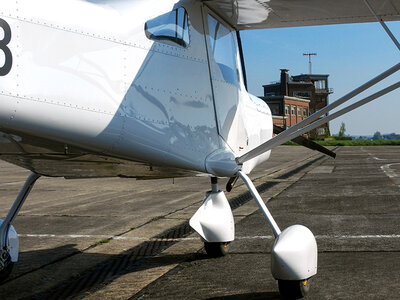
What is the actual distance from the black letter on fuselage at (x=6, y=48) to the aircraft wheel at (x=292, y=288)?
9.12 ft

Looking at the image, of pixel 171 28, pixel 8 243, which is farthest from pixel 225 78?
pixel 8 243

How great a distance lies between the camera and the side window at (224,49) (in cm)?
522

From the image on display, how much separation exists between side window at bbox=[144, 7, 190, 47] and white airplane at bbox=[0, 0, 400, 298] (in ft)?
0.04

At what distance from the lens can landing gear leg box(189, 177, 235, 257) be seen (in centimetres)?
590

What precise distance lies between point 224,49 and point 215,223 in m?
1.97

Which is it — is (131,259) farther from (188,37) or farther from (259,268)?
(188,37)

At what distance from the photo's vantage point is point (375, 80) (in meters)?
4.55

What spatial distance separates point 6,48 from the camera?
312cm

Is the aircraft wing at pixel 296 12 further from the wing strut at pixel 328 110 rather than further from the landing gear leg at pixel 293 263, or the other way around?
the landing gear leg at pixel 293 263

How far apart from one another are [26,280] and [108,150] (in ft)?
7.48

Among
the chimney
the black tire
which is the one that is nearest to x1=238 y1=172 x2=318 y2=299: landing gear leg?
the black tire

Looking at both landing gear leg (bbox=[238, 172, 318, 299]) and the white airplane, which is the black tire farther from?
landing gear leg (bbox=[238, 172, 318, 299])

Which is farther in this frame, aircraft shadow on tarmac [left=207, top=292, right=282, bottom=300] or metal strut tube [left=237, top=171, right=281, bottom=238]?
metal strut tube [left=237, top=171, right=281, bottom=238]

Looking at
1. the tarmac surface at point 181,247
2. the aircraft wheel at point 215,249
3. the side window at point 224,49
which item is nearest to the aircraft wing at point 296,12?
the side window at point 224,49
